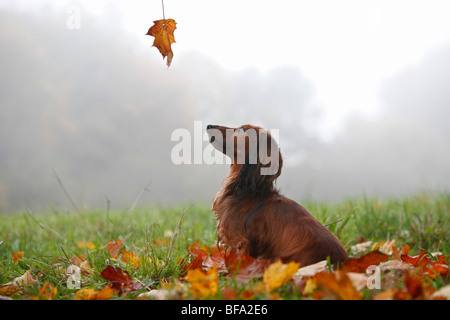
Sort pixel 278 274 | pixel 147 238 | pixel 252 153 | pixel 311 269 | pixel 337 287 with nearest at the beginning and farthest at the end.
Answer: pixel 337 287 → pixel 278 274 → pixel 311 269 → pixel 252 153 → pixel 147 238

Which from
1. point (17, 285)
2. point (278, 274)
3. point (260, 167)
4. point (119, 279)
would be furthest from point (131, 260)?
point (278, 274)

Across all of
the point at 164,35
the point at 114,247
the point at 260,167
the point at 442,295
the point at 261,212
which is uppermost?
the point at 164,35

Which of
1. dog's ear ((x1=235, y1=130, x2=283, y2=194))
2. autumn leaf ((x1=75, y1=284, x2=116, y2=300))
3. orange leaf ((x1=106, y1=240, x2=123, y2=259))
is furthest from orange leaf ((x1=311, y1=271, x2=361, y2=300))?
orange leaf ((x1=106, y1=240, x2=123, y2=259))

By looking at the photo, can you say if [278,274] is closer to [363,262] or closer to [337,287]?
[337,287]

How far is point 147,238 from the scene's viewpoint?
10.6 ft

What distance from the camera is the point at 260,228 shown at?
105 inches

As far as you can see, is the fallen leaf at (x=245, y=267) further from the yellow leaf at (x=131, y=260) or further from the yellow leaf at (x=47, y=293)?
the yellow leaf at (x=47, y=293)

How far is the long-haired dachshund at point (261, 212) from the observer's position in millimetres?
2535

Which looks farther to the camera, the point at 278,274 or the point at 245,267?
the point at 245,267

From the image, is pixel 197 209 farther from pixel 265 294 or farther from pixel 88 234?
pixel 265 294

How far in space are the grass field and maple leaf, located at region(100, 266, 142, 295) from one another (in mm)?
61

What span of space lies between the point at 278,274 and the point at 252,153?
94 centimetres

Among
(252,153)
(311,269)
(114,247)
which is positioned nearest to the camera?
(311,269)
